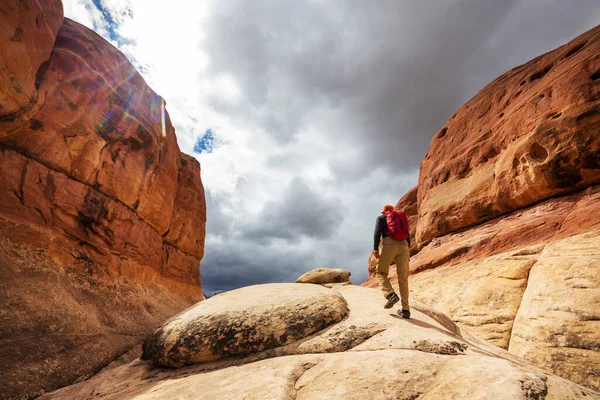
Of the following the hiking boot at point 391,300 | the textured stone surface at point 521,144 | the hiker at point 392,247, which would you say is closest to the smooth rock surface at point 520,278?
the textured stone surface at point 521,144

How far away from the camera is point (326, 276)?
1391cm

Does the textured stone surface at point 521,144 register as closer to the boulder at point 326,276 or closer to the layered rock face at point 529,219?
the layered rock face at point 529,219

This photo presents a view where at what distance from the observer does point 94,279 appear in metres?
15.2

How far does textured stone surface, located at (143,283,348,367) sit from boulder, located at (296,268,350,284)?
6808mm

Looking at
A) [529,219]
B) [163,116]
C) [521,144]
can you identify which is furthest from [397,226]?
[163,116]

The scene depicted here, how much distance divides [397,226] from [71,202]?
18133 millimetres

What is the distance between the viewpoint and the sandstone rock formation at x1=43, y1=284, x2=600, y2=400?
3.47m

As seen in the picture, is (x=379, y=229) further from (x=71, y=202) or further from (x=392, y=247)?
(x=71, y=202)

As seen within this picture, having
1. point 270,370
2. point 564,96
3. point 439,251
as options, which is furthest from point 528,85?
point 270,370

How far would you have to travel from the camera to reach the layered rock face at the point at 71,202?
973 centimetres

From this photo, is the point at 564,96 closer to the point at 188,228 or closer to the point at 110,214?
the point at 110,214

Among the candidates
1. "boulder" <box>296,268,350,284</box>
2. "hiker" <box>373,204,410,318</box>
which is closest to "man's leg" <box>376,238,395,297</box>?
"hiker" <box>373,204,410,318</box>

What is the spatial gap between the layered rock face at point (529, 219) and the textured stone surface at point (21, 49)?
22.1m

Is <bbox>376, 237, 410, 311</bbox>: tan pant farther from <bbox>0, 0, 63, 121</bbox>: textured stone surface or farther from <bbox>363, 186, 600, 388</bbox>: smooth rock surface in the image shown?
<bbox>0, 0, 63, 121</bbox>: textured stone surface
